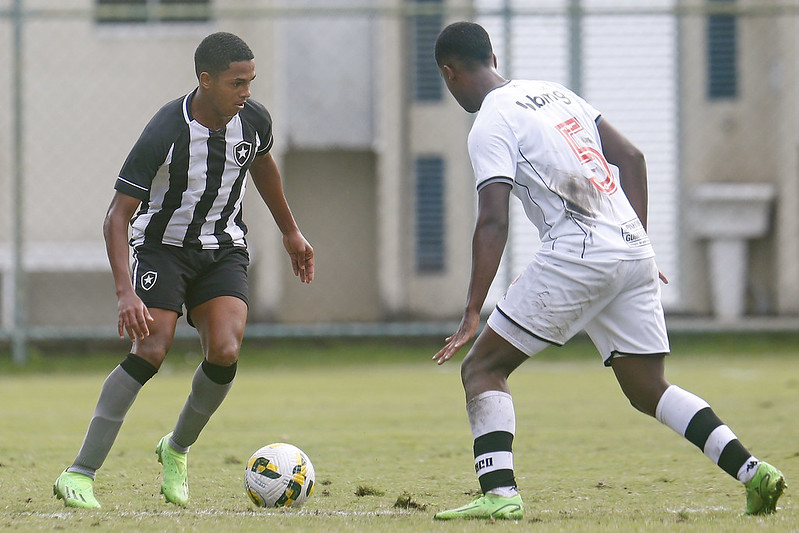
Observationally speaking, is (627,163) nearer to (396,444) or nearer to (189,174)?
(189,174)

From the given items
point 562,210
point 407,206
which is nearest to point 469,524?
point 562,210

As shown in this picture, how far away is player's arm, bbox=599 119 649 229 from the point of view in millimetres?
4402

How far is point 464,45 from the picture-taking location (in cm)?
425

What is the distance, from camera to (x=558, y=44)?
1180cm

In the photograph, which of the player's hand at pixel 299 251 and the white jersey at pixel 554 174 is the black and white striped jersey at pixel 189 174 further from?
the white jersey at pixel 554 174

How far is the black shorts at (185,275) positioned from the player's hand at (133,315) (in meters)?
0.30

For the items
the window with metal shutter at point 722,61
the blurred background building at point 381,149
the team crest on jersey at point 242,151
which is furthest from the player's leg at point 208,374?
the window with metal shutter at point 722,61

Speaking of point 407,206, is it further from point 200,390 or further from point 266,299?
point 200,390

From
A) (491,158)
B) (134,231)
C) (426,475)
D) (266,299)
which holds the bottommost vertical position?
(266,299)

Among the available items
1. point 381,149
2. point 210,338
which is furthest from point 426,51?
point 210,338

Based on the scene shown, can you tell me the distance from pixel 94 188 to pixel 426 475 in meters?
9.54

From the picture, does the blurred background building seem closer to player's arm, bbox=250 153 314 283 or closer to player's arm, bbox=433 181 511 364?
player's arm, bbox=250 153 314 283

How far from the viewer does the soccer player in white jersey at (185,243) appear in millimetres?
4375

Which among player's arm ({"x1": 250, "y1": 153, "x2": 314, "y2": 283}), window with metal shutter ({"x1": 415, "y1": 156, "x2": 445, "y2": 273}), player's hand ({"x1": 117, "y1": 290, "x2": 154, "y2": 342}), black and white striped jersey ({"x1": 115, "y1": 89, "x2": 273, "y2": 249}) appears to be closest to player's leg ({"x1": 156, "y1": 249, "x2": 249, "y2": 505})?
black and white striped jersey ({"x1": 115, "y1": 89, "x2": 273, "y2": 249})
